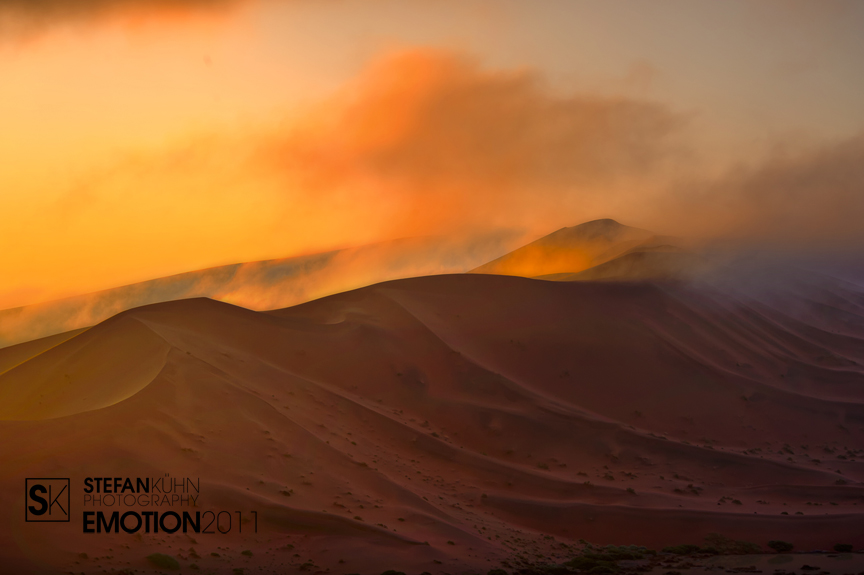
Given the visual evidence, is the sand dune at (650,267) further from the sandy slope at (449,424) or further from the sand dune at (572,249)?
the sand dune at (572,249)

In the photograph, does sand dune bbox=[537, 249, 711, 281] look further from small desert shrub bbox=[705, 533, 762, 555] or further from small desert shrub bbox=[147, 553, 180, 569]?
small desert shrub bbox=[147, 553, 180, 569]

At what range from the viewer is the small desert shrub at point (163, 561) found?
48.0 feet

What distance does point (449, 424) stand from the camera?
2575cm

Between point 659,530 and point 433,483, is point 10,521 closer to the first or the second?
point 433,483

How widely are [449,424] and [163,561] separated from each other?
42.3ft

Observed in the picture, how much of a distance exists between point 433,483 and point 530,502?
3.20 meters

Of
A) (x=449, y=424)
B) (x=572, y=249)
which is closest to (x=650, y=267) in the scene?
(x=572, y=249)

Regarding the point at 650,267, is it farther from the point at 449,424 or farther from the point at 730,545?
the point at 730,545

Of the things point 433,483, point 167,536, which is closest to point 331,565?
point 167,536

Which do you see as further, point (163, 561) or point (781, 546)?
point (781, 546)

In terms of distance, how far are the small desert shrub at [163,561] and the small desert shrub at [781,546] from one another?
1673 centimetres

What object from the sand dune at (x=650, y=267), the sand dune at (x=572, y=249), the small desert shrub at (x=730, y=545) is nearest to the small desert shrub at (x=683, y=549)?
the small desert shrub at (x=730, y=545)

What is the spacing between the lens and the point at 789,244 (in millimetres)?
47000

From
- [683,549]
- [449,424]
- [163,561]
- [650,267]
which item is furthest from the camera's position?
[650,267]
